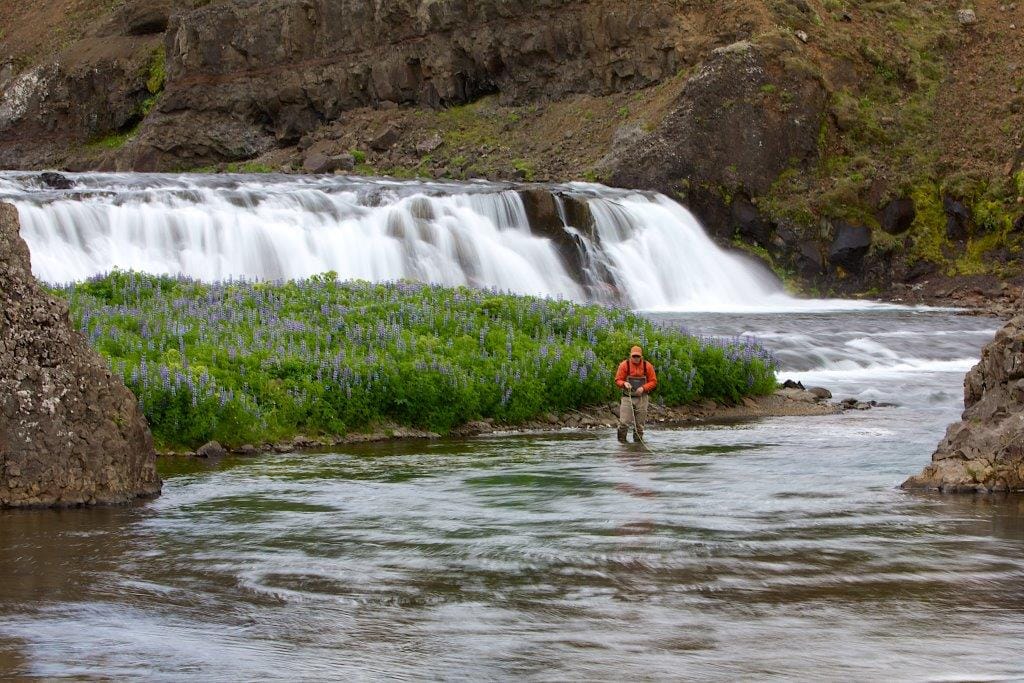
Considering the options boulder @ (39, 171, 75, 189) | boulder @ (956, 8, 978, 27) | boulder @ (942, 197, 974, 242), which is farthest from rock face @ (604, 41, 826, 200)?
boulder @ (39, 171, 75, 189)

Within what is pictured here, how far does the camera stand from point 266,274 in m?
30.2

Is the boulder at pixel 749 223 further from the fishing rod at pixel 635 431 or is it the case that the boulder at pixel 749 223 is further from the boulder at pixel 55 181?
the fishing rod at pixel 635 431

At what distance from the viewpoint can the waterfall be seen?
29.7m

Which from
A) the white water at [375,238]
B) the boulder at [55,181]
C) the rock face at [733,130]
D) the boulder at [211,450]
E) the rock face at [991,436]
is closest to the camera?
the rock face at [991,436]

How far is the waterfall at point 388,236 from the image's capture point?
29.7m

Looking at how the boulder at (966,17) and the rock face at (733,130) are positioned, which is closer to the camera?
the rock face at (733,130)

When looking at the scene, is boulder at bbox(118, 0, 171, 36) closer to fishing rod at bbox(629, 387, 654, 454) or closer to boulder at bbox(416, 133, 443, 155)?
boulder at bbox(416, 133, 443, 155)

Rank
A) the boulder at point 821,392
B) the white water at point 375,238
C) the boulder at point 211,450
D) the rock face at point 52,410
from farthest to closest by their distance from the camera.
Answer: the white water at point 375,238 → the boulder at point 821,392 → the boulder at point 211,450 → the rock face at point 52,410

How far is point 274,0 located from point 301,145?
7.13 m

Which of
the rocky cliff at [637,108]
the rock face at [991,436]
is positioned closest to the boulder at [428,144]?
the rocky cliff at [637,108]

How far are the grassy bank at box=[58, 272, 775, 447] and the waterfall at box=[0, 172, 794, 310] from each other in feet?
30.3

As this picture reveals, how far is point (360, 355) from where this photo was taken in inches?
633

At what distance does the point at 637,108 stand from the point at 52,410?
119 ft

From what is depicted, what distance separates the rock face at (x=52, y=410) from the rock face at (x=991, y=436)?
20.5 ft
